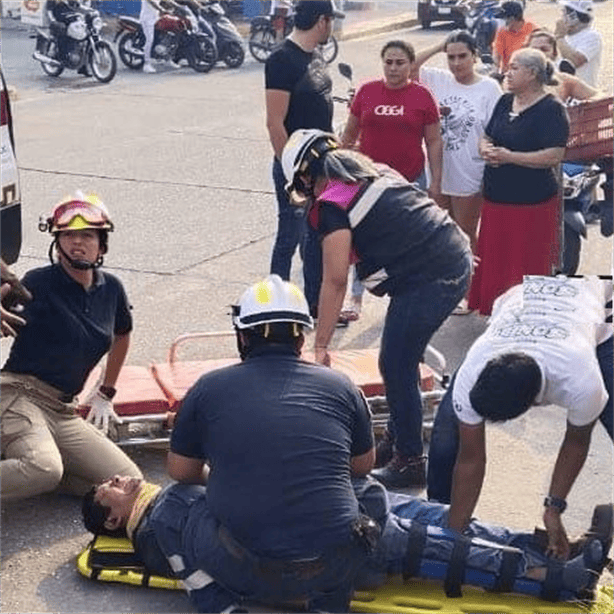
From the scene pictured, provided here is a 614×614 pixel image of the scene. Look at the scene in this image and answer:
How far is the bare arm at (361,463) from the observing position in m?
4.53

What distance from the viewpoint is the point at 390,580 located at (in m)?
4.71

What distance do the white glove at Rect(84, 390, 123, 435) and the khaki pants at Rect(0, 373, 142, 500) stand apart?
0.50 ft

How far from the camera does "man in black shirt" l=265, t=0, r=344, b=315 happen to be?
23.8 ft

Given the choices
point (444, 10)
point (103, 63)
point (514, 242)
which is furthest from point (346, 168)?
point (444, 10)

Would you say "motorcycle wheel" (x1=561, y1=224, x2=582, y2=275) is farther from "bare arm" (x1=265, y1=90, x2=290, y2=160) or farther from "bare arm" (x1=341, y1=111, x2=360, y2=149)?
"bare arm" (x1=265, y1=90, x2=290, y2=160)

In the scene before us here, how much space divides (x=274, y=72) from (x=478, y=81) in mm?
1241

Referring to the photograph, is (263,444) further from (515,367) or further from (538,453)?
(538,453)

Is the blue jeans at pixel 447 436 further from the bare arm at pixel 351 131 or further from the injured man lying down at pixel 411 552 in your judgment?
the bare arm at pixel 351 131

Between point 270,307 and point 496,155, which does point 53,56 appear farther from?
point 270,307

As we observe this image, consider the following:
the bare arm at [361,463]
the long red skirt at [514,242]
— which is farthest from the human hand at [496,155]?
the bare arm at [361,463]

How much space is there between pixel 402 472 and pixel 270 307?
139 cm

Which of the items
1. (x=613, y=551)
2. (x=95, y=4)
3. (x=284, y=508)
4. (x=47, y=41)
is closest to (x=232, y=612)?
(x=284, y=508)

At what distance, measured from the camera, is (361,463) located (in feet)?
14.9

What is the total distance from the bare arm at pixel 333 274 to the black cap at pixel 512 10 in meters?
6.72
